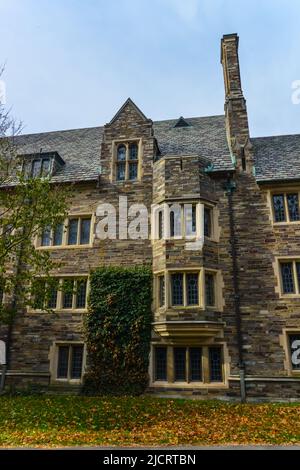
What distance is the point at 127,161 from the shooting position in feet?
55.2

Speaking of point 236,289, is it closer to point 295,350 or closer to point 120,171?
point 295,350

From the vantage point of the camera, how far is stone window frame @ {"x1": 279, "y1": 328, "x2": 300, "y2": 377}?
42.1 ft

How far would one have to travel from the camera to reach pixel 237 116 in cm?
1716

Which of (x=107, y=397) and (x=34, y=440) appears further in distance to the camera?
(x=107, y=397)

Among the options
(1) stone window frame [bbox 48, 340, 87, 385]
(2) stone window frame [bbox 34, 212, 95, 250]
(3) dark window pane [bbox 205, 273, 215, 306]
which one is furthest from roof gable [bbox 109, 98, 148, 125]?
(1) stone window frame [bbox 48, 340, 87, 385]

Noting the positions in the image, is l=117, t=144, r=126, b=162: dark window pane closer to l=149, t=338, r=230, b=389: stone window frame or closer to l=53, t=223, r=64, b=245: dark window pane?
l=53, t=223, r=64, b=245: dark window pane

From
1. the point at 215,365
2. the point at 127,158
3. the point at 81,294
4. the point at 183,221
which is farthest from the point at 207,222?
the point at 81,294

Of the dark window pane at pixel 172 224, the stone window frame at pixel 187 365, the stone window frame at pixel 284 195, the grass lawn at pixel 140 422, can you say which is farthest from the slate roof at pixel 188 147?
the grass lawn at pixel 140 422

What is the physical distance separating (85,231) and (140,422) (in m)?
9.27
